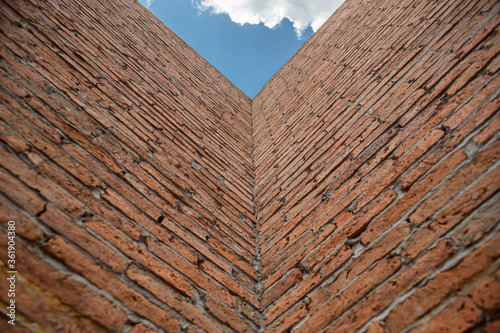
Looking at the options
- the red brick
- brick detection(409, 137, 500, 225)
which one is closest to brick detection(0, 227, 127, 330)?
the red brick

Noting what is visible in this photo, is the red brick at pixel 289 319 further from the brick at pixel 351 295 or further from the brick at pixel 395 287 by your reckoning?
the brick at pixel 395 287

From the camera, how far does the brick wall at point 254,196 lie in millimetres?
791

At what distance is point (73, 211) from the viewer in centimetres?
93

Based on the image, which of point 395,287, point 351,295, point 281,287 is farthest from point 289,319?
point 395,287

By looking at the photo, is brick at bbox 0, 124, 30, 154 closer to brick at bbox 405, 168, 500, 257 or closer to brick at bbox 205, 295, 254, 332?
brick at bbox 205, 295, 254, 332

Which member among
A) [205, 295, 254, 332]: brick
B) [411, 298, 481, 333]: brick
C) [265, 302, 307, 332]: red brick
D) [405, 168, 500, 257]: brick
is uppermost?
[405, 168, 500, 257]: brick

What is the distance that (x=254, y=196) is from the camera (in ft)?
7.02

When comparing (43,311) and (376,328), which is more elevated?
(43,311)

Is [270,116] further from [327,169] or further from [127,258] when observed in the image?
[127,258]

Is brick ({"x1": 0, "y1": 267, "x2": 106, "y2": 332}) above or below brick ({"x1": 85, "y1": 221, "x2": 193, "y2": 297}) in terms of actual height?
below

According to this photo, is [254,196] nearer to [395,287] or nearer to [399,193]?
[399,193]

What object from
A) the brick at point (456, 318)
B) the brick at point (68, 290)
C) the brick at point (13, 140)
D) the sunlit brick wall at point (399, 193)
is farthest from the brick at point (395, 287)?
the brick at point (13, 140)

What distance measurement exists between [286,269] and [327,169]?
630 mm

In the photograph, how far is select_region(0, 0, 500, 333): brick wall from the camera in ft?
2.59
